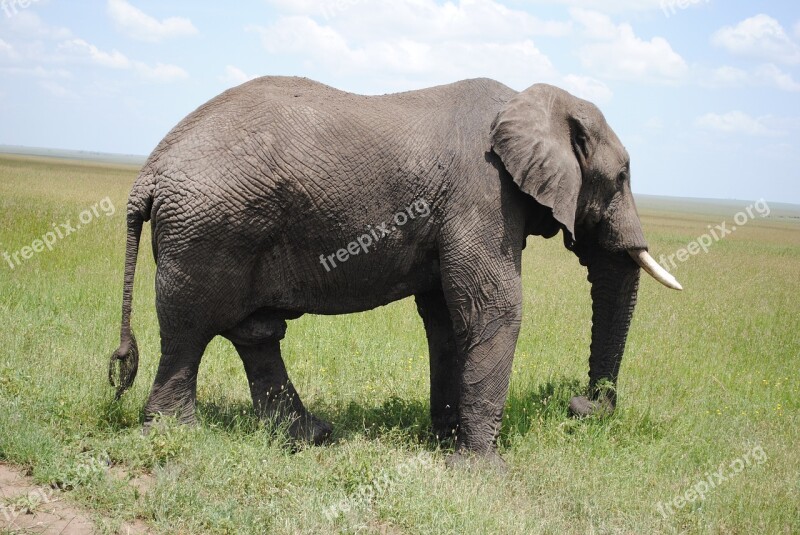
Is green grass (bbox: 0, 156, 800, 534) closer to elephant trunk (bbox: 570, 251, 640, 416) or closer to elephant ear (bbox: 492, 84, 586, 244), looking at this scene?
elephant trunk (bbox: 570, 251, 640, 416)

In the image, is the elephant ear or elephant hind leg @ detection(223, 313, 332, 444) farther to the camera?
elephant hind leg @ detection(223, 313, 332, 444)

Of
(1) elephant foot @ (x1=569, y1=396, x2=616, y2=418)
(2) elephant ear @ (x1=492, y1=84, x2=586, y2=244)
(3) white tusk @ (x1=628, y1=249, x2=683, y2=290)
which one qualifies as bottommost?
(1) elephant foot @ (x1=569, y1=396, x2=616, y2=418)

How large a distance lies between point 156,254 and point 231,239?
26.7 inches

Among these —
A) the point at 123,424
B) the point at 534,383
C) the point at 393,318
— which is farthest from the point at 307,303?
the point at 393,318

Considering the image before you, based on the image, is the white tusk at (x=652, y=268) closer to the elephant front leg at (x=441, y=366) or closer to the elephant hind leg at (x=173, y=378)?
the elephant front leg at (x=441, y=366)

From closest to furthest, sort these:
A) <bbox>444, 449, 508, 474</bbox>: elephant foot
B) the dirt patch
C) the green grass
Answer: the dirt patch, the green grass, <bbox>444, 449, 508, 474</bbox>: elephant foot

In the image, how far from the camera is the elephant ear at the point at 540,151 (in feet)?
16.5

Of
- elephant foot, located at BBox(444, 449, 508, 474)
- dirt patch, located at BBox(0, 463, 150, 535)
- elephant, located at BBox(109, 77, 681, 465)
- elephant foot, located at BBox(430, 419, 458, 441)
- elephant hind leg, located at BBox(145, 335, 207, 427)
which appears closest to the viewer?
dirt patch, located at BBox(0, 463, 150, 535)

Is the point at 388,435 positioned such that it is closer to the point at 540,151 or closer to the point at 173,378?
the point at 173,378

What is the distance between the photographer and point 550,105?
5344 mm

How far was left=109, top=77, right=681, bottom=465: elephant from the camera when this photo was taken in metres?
4.86

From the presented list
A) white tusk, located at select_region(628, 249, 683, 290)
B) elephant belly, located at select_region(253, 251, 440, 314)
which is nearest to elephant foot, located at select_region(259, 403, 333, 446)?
elephant belly, located at select_region(253, 251, 440, 314)

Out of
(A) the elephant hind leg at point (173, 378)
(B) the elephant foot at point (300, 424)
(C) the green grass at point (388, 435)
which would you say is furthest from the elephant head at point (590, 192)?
(A) the elephant hind leg at point (173, 378)

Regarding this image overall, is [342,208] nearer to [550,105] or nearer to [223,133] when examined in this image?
[223,133]
